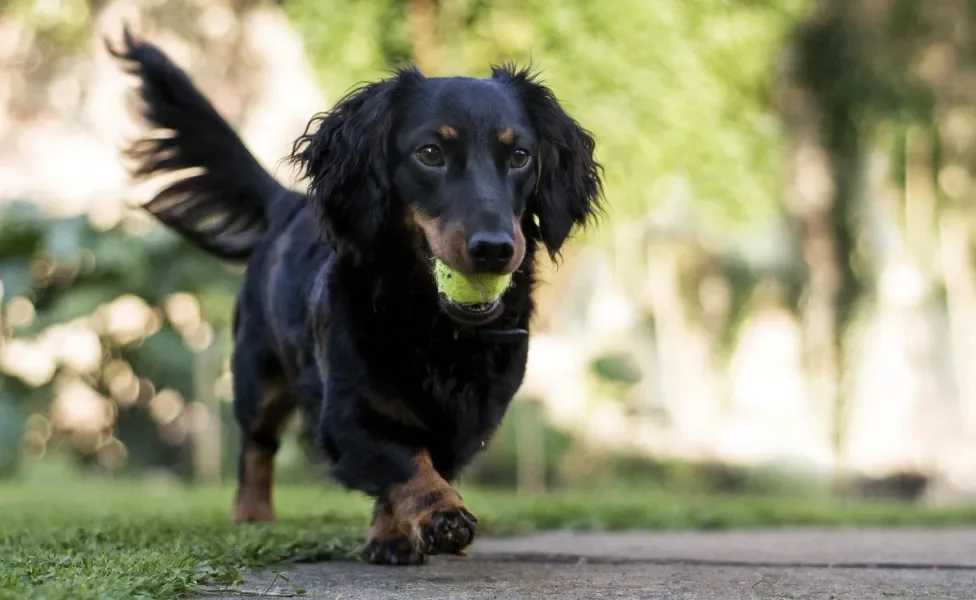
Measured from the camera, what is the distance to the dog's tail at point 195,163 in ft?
16.1

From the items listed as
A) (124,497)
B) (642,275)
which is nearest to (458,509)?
(124,497)

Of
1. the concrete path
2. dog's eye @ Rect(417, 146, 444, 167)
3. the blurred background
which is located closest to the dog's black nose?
dog's eye @ Rect(417, 146, 444, 167)

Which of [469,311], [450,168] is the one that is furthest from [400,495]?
[450,168]

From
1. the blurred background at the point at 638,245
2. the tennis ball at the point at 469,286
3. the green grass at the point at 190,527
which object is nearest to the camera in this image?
the green grass at the point at 190,527

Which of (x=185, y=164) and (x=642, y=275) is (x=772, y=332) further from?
(x=185, y=164)

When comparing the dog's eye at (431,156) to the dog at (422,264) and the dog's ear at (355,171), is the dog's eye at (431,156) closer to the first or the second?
the dog at (422,264)

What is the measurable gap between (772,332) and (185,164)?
1125 centimetres

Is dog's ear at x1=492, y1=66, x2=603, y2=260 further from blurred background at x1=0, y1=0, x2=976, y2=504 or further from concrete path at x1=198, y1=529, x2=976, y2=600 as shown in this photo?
blurred background at x1=0, y1=0, x2=976, y2=504

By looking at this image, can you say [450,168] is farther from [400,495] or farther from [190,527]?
[190,527]

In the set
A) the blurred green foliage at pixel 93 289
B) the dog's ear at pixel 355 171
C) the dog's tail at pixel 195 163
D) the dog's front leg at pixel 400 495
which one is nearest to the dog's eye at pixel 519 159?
the dog's ear at pixel 355 171

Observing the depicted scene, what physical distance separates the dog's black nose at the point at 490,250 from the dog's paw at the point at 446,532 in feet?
1.87

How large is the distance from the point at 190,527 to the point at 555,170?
152 centimetres

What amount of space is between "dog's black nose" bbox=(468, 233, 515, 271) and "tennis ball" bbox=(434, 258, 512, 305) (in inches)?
2.1

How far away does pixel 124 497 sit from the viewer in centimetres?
687
